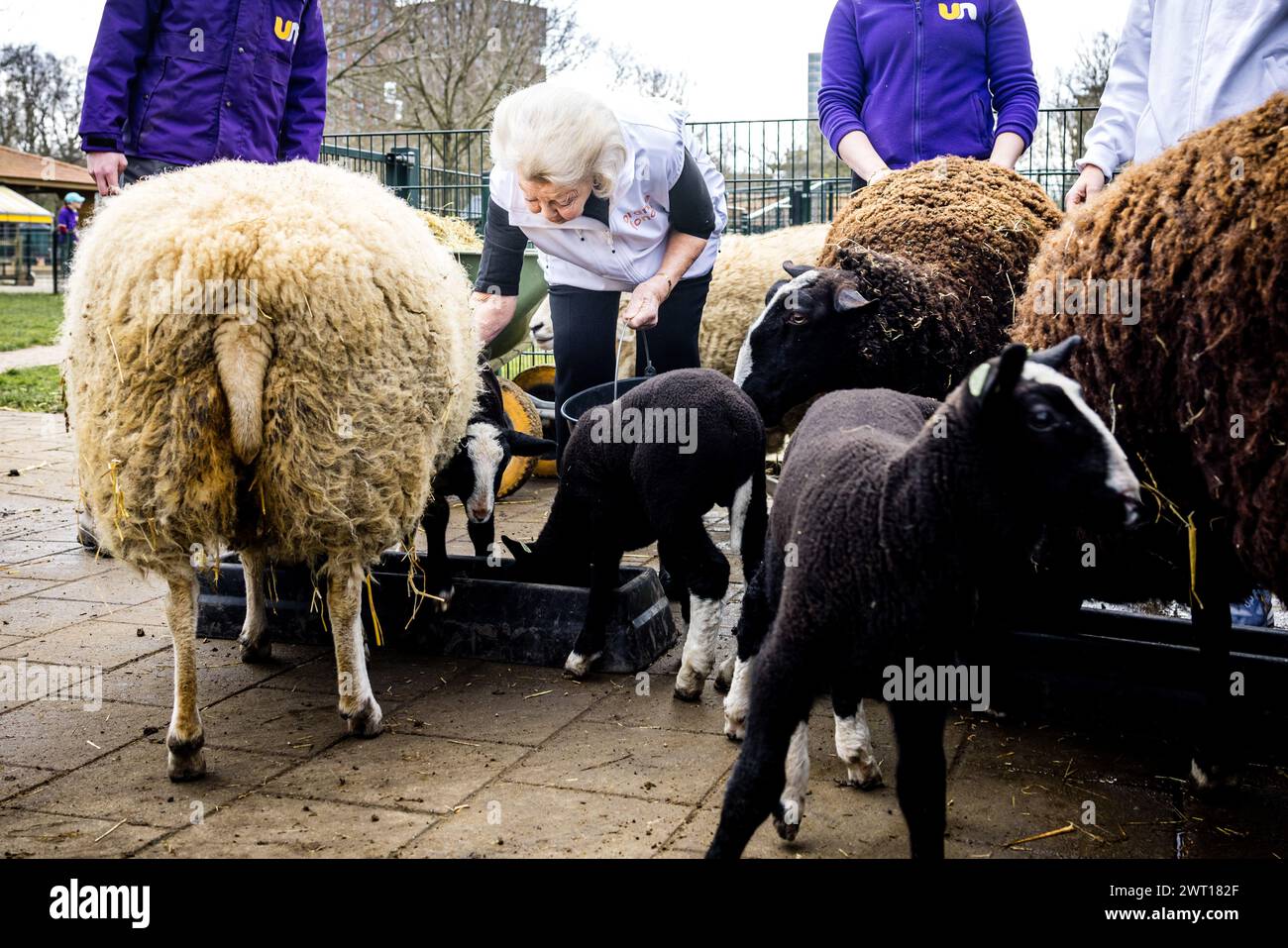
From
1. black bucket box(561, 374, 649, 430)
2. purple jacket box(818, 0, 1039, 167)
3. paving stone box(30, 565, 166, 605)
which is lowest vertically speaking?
paving stone box(30, 565, 166, 605)

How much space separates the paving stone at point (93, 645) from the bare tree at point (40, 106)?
43594 mm

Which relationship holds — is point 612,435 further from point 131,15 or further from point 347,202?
point 131,15

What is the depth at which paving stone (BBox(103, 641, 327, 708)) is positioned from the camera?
13.5 ft

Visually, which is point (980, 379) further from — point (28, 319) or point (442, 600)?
point (28, 319)

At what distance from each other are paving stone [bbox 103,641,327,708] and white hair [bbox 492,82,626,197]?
205 cm

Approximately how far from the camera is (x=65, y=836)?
3020mm

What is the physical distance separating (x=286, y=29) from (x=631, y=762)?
373 centimetres

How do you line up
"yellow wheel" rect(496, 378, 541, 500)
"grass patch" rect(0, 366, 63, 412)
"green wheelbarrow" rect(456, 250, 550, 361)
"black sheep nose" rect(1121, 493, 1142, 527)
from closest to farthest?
"black sheep nose" rect(1121, 493, 1142, 527)
"yellow wheel" rect(496, 378, 541, 500)
"green wheelbarrow" rect(456, 250, 550, 361)
"grass patch" rect(0, 366, 63, 412)

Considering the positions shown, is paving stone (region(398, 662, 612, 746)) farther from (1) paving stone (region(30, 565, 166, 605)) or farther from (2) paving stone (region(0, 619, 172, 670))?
(1) paving stone (region(30, 565, 166, 605))

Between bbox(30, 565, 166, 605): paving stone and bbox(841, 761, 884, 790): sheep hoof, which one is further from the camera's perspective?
bbox(30, 565, 166, 605): paving stone

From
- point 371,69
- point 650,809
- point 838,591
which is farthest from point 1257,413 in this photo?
point 371,69

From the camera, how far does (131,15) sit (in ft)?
16.3

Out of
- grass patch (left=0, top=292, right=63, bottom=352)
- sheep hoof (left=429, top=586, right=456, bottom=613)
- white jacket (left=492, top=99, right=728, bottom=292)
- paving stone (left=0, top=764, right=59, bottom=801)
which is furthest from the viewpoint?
grass patch (left=0, top=292, right=63, bottom=352)

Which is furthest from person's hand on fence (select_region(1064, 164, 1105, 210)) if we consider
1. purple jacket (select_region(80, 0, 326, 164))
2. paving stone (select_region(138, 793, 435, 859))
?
purple jacket (select_region(80, 0, 326, 164))
